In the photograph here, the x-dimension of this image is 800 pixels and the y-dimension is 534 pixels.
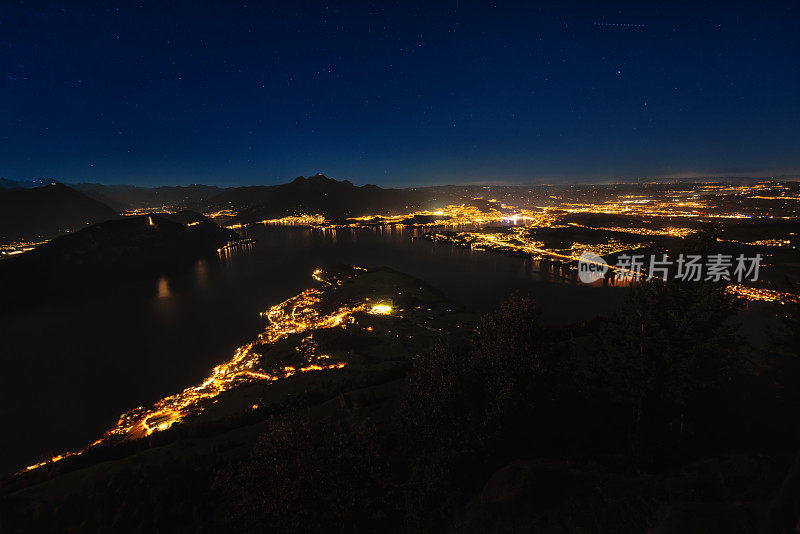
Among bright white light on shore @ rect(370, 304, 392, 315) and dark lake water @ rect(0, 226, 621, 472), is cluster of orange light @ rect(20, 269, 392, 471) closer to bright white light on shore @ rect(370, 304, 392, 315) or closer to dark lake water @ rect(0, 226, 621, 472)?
bright white light on shore @ rect(370, 304, 392, 315)

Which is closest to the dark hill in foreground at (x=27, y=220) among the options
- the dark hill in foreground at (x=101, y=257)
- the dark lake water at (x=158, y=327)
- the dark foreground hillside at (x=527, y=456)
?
the dark hill in foreground at (x=101, y=257)

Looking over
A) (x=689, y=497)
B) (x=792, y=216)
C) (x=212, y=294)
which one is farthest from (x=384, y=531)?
(x=792, y=216)

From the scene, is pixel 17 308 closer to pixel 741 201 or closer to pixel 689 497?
pixel 689 497

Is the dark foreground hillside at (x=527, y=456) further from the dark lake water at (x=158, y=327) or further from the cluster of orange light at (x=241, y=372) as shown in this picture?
the dark lake water at (x=158, y=327)

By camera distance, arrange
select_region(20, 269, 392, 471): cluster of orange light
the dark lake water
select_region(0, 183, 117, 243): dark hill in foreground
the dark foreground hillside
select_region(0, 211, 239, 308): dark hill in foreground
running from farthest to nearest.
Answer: select_region(0, 183, 117, 243): dark hill in foreground, select_region(0, 211, 239, 308): dark hill in foreground, the dark lake water, select_region(20, 269, 392, 471): cluster of orange light, the dark foreground hillside

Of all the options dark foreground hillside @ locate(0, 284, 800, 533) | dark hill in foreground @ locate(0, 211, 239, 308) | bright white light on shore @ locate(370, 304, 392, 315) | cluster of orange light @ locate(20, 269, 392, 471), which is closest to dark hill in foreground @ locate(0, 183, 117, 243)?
dark hill in foreground @ locate(0, 211, 239, 308)

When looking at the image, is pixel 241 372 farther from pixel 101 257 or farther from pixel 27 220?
pixel 27 220

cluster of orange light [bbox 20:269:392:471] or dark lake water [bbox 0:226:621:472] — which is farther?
dark lake water [bbox 0:226:621:472]
